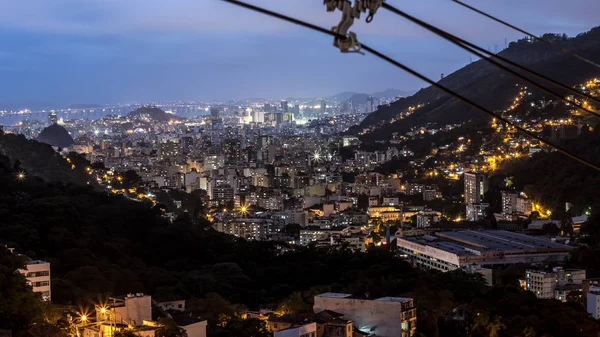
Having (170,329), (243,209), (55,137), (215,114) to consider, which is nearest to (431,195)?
(243,209)

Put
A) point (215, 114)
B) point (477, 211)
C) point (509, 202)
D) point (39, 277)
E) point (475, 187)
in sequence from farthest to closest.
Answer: point (215, 114) → point (475, 187) → point (509, 202) → point (477, 211) → point (39, 277)

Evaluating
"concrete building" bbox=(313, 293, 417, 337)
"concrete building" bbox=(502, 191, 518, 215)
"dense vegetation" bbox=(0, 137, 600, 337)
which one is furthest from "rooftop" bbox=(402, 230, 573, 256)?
"concrete building" bbox=(313, 293, 417, 337)

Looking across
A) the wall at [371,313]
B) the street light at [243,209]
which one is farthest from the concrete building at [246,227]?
the wall at [371,313]

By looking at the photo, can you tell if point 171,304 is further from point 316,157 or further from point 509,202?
point 316,157

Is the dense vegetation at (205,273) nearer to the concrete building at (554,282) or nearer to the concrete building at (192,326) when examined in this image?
the concrete building at (192,326)

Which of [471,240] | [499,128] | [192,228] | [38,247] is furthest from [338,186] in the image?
[38,247]

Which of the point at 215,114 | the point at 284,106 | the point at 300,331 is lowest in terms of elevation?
the point at 300,331

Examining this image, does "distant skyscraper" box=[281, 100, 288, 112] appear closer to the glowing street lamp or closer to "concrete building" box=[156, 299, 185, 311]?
the glowing street lamp

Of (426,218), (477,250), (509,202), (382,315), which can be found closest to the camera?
(382,315)
